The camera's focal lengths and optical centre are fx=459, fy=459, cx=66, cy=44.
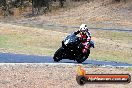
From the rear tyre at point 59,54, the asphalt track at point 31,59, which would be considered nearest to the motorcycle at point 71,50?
the rear tyre at point 59,54

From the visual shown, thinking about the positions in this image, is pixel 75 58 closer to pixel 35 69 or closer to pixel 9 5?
pixel 35 69

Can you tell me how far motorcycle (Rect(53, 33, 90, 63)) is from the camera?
22938mm

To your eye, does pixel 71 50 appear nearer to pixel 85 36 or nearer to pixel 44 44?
pixel 85 36

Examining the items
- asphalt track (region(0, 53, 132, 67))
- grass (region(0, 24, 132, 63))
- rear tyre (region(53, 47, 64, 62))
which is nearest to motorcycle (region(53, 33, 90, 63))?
rear tyre (region(53, 47, 64, 62))

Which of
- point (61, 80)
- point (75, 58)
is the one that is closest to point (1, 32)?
point (75, 58)

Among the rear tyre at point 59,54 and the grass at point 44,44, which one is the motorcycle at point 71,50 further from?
the grass at point 44,44

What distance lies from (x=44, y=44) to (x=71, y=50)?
Result: 11831mm

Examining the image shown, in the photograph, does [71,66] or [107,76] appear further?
[71,66]

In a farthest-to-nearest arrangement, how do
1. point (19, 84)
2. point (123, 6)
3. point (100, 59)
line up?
point (123, 6) → point (100, 59) → point (19, 84)

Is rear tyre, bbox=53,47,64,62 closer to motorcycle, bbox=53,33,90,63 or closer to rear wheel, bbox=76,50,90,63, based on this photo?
motorcycle, bbox=53,33,90,63

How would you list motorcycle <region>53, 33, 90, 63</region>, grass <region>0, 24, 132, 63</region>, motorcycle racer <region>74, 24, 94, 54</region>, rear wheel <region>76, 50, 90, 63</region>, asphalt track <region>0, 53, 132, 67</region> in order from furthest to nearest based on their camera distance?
grass <region>0, 24, 132, 63</region>
asphalt track <region>0, 53, 132, 67</region>
rear wheel <region>76, 50, 90, 63</region>
motorcycle <region>53, 33, 90, 63</region>
motorcycle racer <region>74, 24, 94, 54</region>

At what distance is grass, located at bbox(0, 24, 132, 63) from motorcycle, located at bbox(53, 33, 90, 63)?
15.1 feet

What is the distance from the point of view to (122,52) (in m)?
32.4

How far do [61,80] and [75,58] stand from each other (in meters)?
4.03
